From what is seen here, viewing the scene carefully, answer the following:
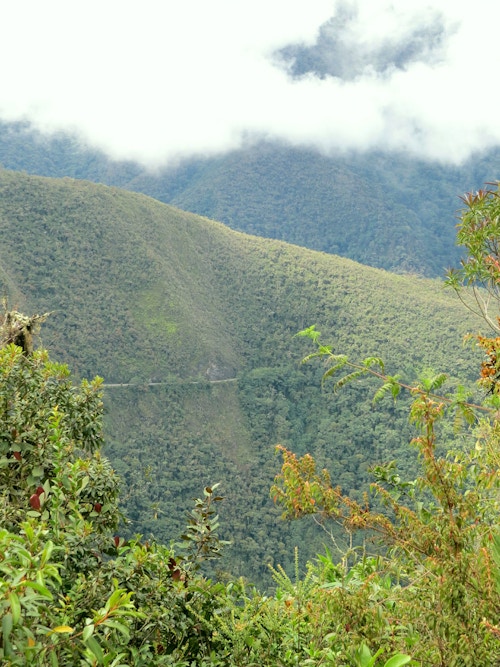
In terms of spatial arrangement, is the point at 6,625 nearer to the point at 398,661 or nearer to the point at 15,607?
the point at 15,607

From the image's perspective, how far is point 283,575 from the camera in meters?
4.55

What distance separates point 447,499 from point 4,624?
1.99 meters

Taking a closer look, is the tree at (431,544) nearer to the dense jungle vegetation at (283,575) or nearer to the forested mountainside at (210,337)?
the dense jungle vegetation at (283,575)

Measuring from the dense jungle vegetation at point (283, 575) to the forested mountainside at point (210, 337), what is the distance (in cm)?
3336

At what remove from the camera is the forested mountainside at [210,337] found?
44.0 metres

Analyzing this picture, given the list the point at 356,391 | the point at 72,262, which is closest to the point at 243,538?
the point at 356,391

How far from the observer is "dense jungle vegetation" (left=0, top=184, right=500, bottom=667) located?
2.29 m

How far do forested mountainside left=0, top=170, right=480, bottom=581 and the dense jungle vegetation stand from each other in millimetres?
33364

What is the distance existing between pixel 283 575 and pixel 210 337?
190ft

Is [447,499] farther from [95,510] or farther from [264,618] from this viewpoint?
[95,510]

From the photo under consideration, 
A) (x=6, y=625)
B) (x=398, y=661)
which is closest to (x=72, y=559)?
(x=6, y=625)

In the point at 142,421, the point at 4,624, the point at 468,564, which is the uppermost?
the point at 468,564

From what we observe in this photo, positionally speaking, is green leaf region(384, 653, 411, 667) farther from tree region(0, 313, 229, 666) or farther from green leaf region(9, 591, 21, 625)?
green leaf region(9, 591, 21, 625)

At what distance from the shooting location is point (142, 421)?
1900 inches
